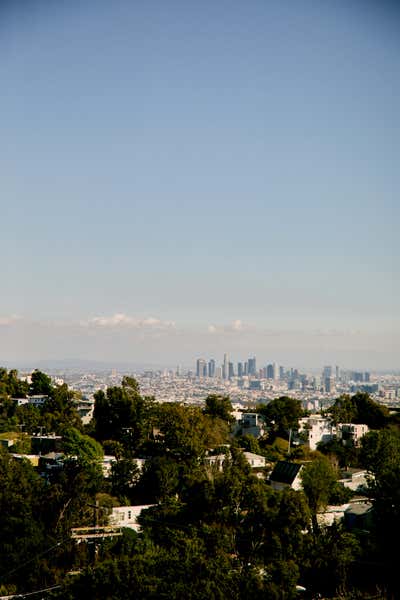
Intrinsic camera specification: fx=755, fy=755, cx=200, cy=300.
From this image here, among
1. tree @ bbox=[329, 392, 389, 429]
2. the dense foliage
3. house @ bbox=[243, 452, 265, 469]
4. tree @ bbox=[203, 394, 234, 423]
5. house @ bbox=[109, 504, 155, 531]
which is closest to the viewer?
the dense foliage

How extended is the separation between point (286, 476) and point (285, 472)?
0.16 metres

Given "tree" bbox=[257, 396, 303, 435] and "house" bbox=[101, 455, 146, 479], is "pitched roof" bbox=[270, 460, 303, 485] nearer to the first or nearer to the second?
"house" bbox=[101, 455, 146, 479]

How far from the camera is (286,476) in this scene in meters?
14.1

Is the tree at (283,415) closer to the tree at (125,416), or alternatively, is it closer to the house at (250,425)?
the house at (250,425)

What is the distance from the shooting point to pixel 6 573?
371 inches


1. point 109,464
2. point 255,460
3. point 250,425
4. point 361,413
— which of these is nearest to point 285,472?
point 255,460

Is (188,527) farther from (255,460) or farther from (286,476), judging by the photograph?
(255,460)

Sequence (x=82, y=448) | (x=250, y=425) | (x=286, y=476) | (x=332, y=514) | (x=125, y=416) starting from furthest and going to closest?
(x=250, y=425) → (x=125, y=416) → (x=82, y=448) → (x=286, y=476) → (x=332, y=514)

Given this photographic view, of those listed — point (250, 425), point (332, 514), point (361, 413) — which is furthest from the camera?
point (250, 425)

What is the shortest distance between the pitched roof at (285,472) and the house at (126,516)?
3.01 metres

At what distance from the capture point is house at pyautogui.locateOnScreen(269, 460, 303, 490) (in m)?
13.7

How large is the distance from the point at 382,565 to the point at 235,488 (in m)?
2.35


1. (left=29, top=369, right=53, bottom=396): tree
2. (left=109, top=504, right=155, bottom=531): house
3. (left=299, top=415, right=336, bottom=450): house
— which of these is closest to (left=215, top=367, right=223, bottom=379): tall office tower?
(left=29, top=369, right=53, bottom=396): tree

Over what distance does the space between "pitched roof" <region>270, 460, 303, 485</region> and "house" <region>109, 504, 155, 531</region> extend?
3.01m
